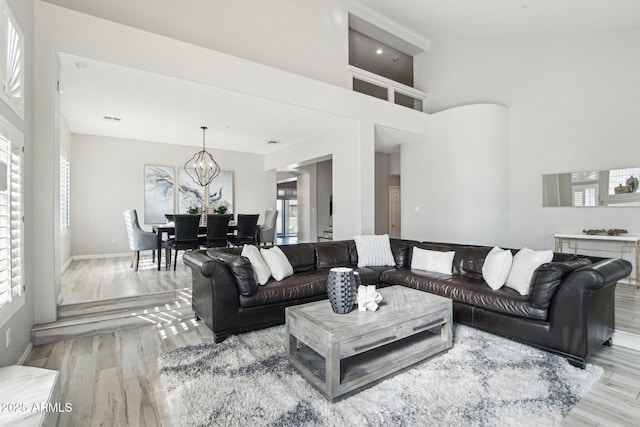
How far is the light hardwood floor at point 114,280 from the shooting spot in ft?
12.4

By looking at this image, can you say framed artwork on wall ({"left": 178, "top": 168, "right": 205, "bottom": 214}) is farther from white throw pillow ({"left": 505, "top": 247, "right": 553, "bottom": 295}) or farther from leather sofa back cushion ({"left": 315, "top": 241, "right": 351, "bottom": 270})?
white throw pillow ({"left": 505, "top": 247, "right": 553, "bottom": 295})

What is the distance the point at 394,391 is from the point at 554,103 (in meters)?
6.28

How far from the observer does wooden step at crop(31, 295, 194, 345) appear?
2929mm

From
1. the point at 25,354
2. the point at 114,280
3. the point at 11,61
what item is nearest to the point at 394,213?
the point at 114,280

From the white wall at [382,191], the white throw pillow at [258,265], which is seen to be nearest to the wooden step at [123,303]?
the white throw pillow at [258,265]

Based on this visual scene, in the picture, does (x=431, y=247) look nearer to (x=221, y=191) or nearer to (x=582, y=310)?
(x=582, y=310)

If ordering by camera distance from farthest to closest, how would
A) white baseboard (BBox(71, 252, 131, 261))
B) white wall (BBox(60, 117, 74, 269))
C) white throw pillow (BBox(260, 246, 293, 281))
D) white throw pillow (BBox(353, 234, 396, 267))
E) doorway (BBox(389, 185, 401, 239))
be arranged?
doorway (BBox(389, 185, 401, 239)), white baseboard (BBox(71, 252, 131, 261)), white wall (BBox(60, 117, 74, 269)), white throw pillow (BBox(353, 234, 396, 267)), white throw pillow (BBox(260, 246, 293, 281))

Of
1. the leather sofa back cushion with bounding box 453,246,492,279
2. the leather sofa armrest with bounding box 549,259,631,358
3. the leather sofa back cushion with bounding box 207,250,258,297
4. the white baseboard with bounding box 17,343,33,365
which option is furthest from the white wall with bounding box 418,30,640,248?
the white baseboard with bounding box 17,343,33,365

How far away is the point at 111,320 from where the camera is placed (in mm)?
3248

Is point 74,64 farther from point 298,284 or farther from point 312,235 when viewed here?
point 312,235

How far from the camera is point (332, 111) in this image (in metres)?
5.23

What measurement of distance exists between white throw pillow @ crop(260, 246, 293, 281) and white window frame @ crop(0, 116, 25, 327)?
2016 mm

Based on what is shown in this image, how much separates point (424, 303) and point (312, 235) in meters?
7.72

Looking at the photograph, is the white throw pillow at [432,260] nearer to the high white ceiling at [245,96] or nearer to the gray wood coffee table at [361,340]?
the gray wood coffee table at [361,340]
